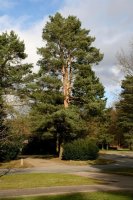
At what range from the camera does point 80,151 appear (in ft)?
152

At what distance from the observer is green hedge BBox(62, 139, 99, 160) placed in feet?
152

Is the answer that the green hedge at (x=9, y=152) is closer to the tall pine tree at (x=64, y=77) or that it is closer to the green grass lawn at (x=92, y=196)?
the tall pine tree at (x=64, y=77)

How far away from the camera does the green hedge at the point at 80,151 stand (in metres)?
46.4

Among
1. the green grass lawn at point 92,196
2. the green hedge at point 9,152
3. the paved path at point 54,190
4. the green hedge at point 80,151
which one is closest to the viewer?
the green grass lawn at point 92,196

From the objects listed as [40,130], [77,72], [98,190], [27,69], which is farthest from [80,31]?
[98,190]

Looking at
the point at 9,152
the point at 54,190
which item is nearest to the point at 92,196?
the point at 54,190

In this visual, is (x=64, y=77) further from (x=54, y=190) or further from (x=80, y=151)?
(x=54, y=190)

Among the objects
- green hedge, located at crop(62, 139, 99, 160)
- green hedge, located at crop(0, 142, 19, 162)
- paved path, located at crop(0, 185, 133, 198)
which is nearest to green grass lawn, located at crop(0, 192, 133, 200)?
paved path, located at crop(0, 185, 133, 198)

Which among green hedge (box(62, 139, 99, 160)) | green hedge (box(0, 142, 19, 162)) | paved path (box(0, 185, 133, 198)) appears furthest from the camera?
green hedge (box(0, 142, 19, 162))

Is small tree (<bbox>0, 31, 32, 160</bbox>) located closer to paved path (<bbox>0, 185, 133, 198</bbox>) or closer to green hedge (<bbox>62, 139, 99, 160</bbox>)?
green hedge (<bbox>62, 139, 99, 160</bbox>)

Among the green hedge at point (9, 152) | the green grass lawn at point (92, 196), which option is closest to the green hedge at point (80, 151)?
the green hedge at point (9, 152)

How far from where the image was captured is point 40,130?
1956 inches

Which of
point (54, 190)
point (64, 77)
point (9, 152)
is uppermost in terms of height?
point (64, 77)

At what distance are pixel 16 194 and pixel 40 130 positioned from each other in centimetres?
3160
